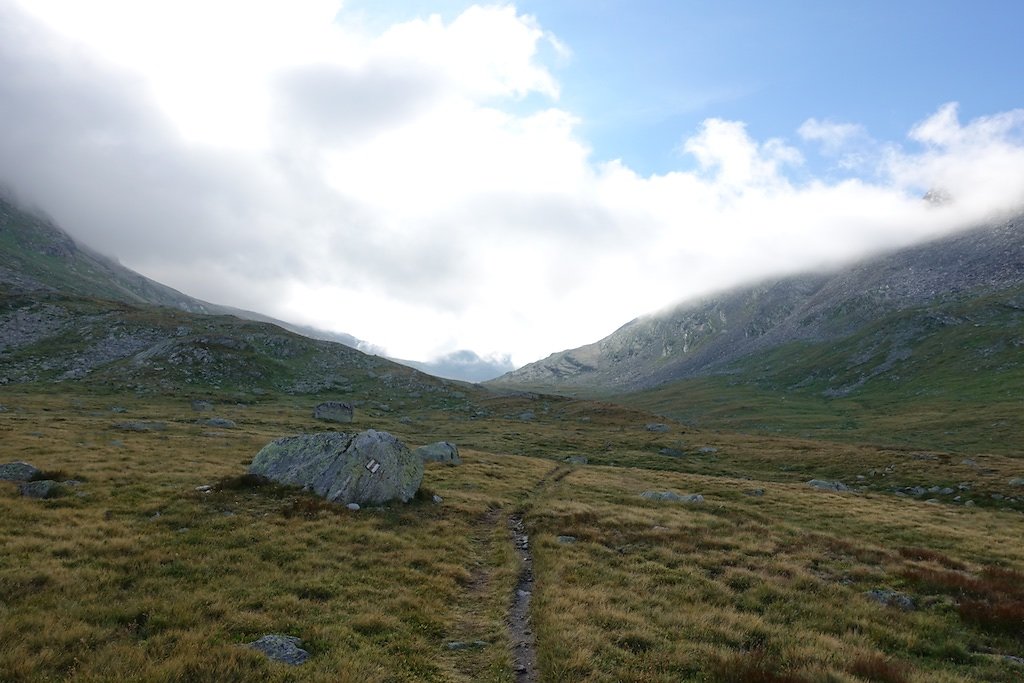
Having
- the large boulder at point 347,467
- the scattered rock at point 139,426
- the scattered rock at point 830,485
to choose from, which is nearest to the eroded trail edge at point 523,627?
the large boulder at point 347,467

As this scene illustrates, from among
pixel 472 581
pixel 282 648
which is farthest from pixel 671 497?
pixel 282 648

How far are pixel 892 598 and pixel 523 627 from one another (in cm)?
1369

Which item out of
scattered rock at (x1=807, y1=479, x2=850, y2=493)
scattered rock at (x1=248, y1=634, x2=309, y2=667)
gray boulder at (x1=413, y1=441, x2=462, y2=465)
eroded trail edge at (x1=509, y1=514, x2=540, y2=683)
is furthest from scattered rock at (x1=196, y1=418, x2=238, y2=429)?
scattered rock at (x1=807, y1=479, x2=850, y2=493)

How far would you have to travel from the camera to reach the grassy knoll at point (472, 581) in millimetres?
11773

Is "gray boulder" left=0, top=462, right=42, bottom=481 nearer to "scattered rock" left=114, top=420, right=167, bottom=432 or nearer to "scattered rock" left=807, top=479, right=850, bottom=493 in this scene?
"scattered rock" left=114, top=420, right=167, bottom=432

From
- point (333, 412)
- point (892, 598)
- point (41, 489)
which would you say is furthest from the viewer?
point (333, 412)

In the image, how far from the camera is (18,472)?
25.4 metres

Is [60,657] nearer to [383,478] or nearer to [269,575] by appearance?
[269,575]

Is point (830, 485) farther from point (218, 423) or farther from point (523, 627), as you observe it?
point (218, 423)

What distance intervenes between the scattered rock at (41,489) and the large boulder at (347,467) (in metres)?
8.70

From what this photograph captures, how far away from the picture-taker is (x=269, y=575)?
16297 millimetres

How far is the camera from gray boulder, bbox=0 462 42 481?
25.0 metres

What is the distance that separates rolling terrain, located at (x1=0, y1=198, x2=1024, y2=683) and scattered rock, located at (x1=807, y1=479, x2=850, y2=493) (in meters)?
0.33

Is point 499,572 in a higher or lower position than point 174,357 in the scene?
lower
